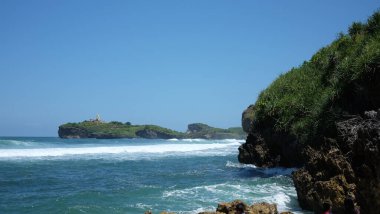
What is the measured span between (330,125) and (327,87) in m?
3.95

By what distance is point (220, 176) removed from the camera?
23172mm

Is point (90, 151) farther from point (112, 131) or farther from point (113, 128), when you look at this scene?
point (113, 128)

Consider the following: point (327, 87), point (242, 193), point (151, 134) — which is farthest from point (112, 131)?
point (242, 193)

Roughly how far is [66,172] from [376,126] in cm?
1980

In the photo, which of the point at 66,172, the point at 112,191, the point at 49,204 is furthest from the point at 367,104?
the point at 66,172

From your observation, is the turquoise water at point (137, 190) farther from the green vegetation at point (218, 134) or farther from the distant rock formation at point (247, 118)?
the green vegetation at point (218, 134)

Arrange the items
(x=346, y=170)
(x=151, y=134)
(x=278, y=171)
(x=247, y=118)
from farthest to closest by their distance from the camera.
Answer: (x=151, y=134)
(x=247, y=118)
(x=278, y=171)
(x=346, y=170)

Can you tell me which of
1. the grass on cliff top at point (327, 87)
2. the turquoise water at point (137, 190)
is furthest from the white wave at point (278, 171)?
the grass on cliff top at point (327, 87)

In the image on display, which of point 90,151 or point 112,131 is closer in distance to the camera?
point 90,151

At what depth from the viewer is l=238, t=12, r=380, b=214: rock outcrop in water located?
1123 centimetres

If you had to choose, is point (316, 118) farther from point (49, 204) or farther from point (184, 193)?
point (49, 204)

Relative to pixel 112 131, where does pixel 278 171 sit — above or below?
below

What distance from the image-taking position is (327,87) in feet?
69.2

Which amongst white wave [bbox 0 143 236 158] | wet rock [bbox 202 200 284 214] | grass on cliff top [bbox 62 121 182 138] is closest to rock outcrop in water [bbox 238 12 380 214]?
wet rock [bbox 202 200 284 214]
